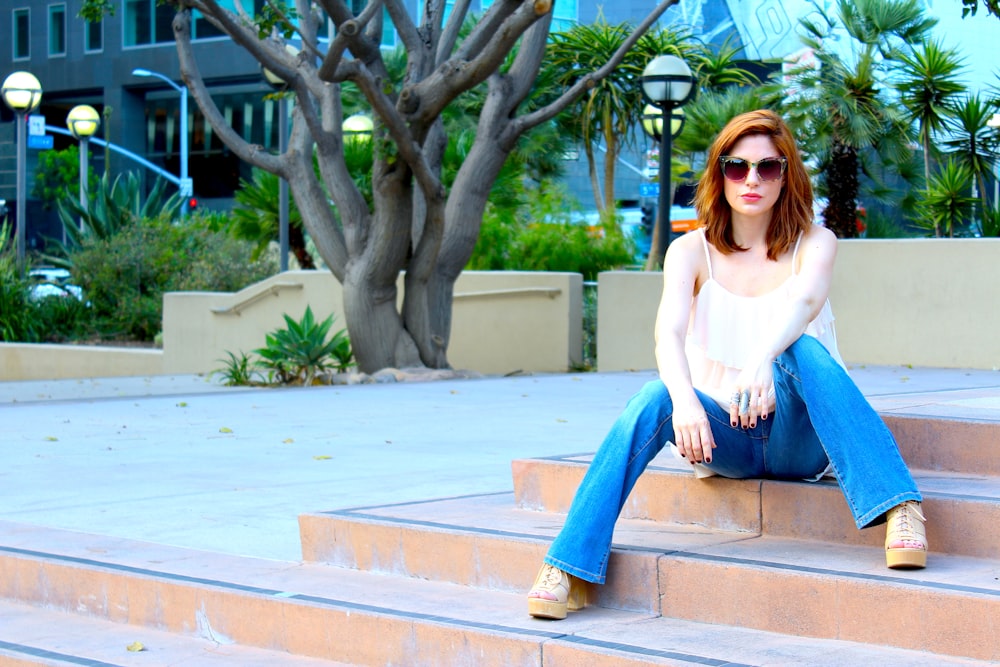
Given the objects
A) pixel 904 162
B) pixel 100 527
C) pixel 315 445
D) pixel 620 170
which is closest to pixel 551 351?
pixel 904 162

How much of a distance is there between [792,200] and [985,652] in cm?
148

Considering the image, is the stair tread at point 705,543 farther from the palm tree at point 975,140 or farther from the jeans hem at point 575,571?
the palm tree at point 975,140

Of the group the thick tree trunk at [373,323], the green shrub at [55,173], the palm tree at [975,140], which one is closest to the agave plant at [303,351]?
the thick tree trunk at [373,323]

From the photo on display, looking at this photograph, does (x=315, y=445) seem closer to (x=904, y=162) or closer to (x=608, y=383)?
(x=608, y=383)

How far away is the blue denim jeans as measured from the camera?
133 inches

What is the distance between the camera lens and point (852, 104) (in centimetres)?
1791

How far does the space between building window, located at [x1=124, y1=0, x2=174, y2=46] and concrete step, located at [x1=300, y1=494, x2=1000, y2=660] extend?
4556 cm

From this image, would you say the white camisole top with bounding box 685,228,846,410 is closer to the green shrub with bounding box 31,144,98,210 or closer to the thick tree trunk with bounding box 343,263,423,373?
the thick tree trunk with bounding box 343,263,423,373

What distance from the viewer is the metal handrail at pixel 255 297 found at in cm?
1731

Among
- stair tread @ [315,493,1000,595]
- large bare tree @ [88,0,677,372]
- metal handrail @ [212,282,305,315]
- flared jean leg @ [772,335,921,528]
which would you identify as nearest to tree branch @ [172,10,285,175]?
large bare tree @ [88,0,677,372]

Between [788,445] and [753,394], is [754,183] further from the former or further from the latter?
[788,445]

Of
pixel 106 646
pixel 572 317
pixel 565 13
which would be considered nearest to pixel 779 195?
pixel 106 646

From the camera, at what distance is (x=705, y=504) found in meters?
3.99

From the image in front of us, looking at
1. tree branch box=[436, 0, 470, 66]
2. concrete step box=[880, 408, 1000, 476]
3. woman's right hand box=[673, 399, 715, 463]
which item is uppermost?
tree branch box=[436, 0, 470, 66]
